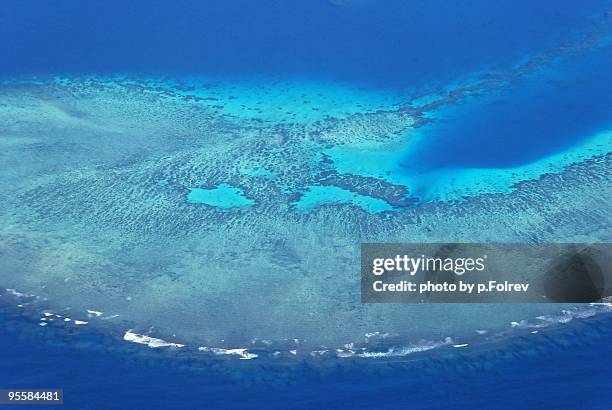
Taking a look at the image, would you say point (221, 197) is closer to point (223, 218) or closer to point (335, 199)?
point (223, 218)

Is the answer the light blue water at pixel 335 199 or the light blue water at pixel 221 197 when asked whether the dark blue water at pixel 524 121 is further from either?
the light blue water at pixel 221 197

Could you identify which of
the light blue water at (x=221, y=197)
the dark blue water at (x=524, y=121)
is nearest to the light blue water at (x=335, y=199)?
the light blue water at (x=221, y=197)

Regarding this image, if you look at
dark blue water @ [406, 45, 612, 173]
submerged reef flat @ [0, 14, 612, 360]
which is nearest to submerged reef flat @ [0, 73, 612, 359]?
submerged reef flat @ [0, 14, 612, 360]

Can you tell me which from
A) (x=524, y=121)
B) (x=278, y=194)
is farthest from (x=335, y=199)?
(x=524, y=121)

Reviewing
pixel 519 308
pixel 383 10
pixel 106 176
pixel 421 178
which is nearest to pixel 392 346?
pixel 519 308

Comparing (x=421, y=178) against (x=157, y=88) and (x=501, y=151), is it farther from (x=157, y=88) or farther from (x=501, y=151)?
(x=157, y=88)

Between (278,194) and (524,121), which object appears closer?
(278,194)

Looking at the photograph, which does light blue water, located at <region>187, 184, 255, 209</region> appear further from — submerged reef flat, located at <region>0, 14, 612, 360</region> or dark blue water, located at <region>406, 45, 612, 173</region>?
dark blue water, located at <region>406, 45, 612, 173</region>

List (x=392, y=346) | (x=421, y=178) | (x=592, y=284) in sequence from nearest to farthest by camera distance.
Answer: (x=392, y=346)
(x=592, y=284)
(x=421, y=178)
